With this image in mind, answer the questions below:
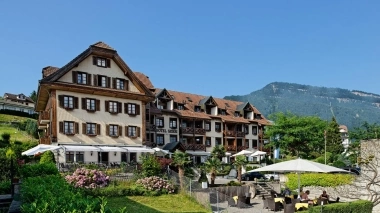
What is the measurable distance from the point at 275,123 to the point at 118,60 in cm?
2799

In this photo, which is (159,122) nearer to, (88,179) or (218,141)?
(218,141)

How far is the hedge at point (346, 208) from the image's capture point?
50.8ft

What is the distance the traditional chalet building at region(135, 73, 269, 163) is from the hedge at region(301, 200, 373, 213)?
26386 millimetres

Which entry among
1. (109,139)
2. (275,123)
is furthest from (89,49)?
(275,123)

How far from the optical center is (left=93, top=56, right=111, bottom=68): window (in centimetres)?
3645

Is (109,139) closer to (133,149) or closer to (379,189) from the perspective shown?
(133,149)

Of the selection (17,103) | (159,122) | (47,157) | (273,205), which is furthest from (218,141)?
(17,103)

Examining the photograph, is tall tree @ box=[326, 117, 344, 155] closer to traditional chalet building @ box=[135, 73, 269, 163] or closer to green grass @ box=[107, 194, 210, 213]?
traditional chalet building @ box=[135, 73, 269, 163]

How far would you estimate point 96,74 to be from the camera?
36.4 metres

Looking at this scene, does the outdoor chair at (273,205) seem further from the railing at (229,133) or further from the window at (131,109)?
the railing at (229,133)

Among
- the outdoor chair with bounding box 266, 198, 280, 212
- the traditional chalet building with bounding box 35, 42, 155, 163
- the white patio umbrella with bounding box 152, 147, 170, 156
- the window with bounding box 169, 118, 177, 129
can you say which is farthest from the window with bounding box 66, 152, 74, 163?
the outdoor chair with bounding box 266, 198, 280, 212

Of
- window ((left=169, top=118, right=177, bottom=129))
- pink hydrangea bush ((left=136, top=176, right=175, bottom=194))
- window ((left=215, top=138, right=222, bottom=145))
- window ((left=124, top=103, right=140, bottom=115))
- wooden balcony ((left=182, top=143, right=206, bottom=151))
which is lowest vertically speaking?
pink hydrangea bush ((left=136, top=176, right=175, bottom=194))

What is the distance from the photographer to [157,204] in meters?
20.3

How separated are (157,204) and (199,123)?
32057mm
